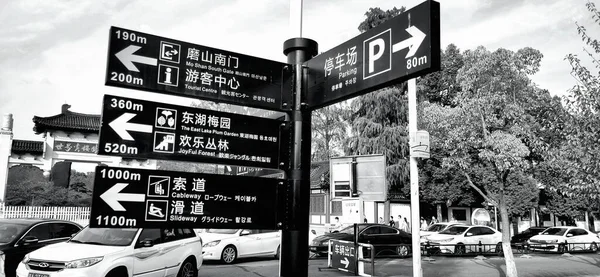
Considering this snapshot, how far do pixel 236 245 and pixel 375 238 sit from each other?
21.4 feet

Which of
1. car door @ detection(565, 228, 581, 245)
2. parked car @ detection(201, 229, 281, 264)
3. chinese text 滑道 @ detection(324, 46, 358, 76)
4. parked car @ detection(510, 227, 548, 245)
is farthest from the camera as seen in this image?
parked car @ detection(510, 227, 548, 245)

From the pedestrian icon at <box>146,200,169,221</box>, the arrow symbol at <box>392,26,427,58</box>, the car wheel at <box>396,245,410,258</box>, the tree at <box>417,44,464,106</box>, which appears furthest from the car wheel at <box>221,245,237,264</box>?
the tree at <box>417,44,464,106</box>

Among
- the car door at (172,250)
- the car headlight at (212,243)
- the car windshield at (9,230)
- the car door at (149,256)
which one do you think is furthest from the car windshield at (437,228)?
the car windshield at (9,230)

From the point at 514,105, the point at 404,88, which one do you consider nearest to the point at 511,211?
the point at 404,88

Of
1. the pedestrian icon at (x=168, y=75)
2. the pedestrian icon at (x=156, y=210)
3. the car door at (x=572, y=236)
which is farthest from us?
the car door at (x=572, y=236)

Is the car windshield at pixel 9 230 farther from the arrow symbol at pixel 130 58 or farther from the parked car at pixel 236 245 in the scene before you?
the arrow symbol at pixel 130 58

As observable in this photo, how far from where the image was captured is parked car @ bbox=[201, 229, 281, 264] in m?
15.1

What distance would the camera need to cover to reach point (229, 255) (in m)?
15.3

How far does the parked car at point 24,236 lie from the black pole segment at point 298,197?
9.15 meters

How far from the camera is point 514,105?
1377 cm

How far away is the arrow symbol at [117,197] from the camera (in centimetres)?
330

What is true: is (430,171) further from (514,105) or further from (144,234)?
(144,234)

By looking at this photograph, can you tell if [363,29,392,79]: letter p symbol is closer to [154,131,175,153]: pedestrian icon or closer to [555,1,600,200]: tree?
[154,131,175,153]: pedestrian icon

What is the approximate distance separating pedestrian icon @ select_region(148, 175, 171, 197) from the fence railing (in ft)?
77.8
